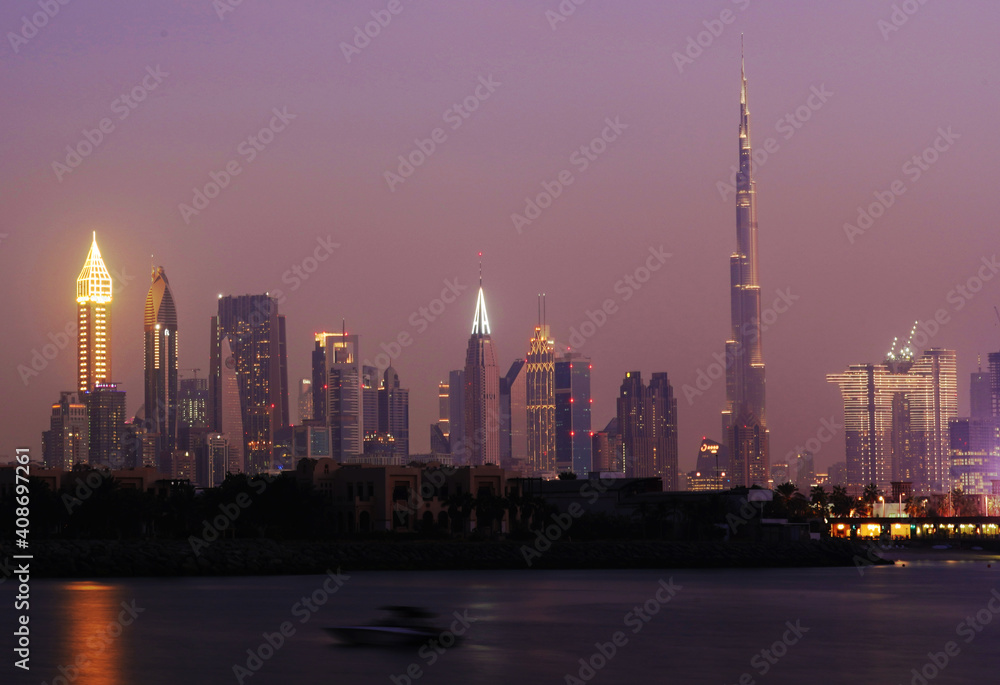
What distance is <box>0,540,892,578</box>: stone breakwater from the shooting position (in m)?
99.3

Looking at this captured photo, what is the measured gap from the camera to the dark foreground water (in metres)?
46.1

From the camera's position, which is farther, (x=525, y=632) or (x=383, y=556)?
(x=383, y=556)

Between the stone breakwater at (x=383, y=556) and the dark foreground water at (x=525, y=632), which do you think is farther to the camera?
the stone breakwater at (x=383, y=556)

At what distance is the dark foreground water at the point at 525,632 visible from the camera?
46.1 metres

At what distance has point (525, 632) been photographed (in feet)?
194

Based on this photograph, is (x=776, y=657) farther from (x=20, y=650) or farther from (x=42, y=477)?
(x=42, y=477)

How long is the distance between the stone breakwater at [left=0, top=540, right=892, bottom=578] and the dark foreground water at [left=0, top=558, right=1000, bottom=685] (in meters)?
7.08

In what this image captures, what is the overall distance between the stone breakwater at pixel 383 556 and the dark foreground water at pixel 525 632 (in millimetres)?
7080

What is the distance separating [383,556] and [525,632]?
187 ft

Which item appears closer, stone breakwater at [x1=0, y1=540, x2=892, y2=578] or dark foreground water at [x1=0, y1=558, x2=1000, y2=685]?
dark foreground water at [x1=0, y1=558, x2=1000, y2=685]

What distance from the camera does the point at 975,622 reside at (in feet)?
227

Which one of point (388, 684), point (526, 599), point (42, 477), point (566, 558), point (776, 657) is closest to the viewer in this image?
point (388, 684)

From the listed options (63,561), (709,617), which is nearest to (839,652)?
(709,617)

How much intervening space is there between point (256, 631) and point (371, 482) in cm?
8323
